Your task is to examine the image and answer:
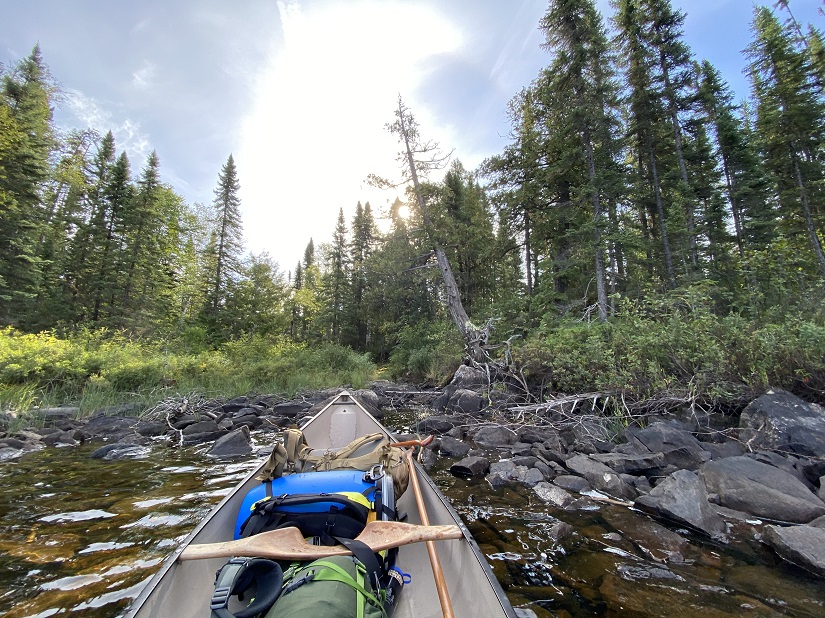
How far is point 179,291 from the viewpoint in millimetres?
27281

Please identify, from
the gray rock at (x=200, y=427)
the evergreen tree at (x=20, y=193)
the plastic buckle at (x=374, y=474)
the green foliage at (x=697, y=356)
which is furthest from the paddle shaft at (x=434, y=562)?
the evergreen tree at (x=20, y=193)

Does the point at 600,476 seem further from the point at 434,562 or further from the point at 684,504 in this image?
the point at 434,562

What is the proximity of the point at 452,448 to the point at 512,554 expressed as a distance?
10.1 feet

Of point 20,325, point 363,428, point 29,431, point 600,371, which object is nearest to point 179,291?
point 20,325

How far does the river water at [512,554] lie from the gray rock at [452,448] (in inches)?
51.6

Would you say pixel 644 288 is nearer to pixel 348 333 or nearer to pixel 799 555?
pixel 799 555

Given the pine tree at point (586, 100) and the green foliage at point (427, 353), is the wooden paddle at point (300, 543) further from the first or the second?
the green foliage at point (427, 353)

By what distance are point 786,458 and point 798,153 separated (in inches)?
843

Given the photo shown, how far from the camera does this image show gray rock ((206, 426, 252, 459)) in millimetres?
6281

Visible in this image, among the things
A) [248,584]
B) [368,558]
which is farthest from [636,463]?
[248,584]

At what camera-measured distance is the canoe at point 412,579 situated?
65.4 inches

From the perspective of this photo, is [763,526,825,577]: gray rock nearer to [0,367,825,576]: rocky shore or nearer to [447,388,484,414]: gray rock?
[0,367,825,576]: rocky shore

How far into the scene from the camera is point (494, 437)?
6535mm

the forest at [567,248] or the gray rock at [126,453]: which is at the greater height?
the forest at [567,248]
